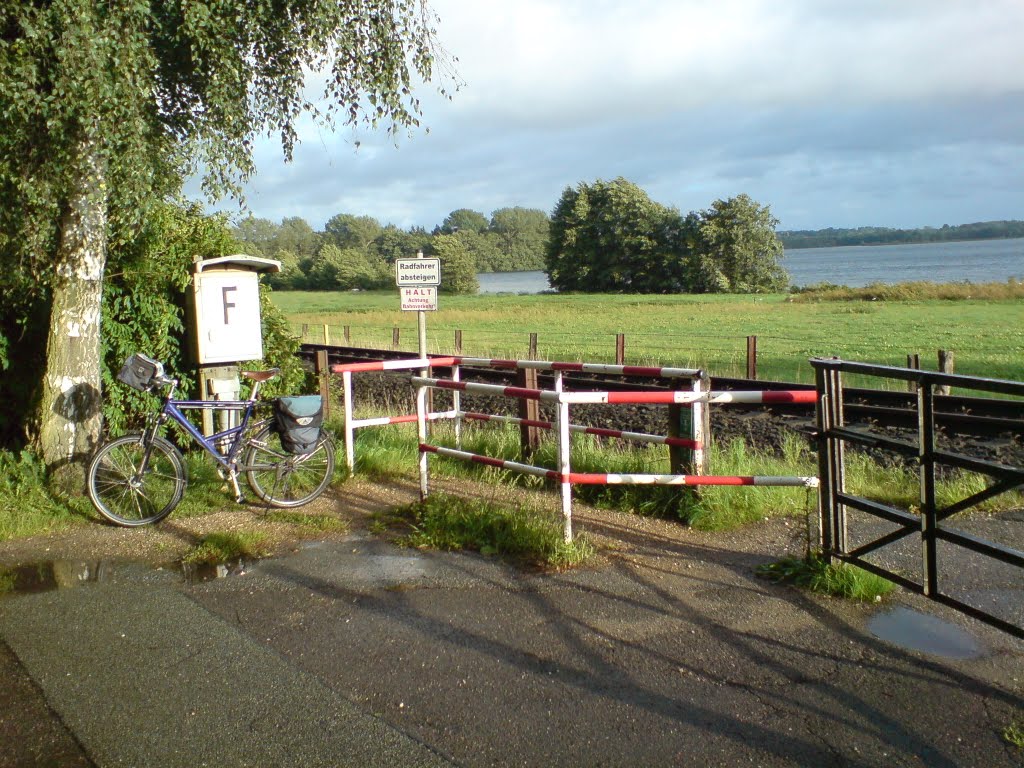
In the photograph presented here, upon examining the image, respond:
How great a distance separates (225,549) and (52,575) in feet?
3.42

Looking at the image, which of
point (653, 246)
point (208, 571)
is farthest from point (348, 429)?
point (653, 246)

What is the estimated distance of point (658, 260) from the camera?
91875mm

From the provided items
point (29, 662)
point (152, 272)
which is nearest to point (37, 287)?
point (152, 272)

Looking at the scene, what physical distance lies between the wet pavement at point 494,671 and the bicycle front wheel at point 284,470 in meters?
1.72

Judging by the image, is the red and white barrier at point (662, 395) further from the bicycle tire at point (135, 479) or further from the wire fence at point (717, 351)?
the wire fence at point (717, 351)

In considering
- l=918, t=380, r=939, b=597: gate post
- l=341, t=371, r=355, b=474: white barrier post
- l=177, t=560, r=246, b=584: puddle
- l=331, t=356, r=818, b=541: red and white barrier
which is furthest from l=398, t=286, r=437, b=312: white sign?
l=918, t=380, r=939, b=597: gate post

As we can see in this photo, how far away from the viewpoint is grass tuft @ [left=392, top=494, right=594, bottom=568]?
6.17 m

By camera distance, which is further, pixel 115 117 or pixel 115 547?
pixel 115 117

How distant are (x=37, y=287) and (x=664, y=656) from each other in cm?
722

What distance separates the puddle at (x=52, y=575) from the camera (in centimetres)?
604

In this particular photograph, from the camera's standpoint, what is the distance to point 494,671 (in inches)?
179

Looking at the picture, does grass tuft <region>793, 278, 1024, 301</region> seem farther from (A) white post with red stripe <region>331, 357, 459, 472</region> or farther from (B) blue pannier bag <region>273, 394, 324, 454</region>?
(B) blue pannier bag <region>273, 394, 324, 454</region>

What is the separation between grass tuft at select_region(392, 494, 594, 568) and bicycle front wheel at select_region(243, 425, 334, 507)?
3.73 ft

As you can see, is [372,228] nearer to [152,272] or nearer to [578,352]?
[578,352]
